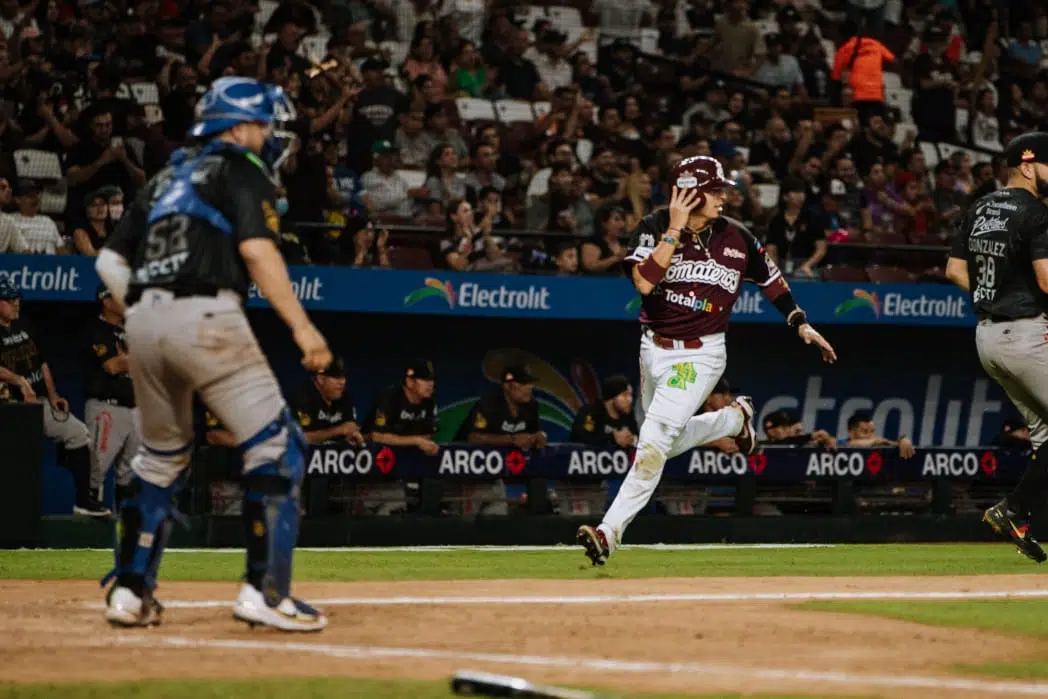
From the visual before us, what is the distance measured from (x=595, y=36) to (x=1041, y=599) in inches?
507

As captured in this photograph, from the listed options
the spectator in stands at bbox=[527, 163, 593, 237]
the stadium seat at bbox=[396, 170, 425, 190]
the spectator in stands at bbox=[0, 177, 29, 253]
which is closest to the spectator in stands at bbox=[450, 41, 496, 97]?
the stadium seat at bbox=[396, 170, 425, 190]

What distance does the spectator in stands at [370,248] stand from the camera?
14820 millimetres

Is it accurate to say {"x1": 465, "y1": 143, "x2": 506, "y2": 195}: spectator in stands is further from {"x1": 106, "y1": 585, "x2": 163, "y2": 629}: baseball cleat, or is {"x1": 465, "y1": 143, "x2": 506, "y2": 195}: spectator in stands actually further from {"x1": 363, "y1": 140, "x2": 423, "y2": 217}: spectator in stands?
{"x1": 106, "y1": 585, "x2": 163, "y2": 629}: baseball cleat

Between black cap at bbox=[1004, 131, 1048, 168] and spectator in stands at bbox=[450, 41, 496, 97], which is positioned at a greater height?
black cap at bbox=[1004, 131, 1048, 168]

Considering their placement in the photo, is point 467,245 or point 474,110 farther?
point 474,110

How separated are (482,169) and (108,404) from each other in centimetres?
455

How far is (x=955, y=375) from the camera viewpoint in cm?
1862

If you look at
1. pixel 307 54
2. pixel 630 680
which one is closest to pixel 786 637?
pixel 630 680

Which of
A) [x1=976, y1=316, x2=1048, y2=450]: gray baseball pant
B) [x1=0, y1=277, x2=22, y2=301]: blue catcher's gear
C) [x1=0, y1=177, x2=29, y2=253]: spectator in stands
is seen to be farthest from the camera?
[x1=0, y1=177, x2=29, y2=253]: spectator in stands

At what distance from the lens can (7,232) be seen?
44.3 feet

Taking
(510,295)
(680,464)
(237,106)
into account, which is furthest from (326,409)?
(237,106)

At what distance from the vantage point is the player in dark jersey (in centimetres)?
1267

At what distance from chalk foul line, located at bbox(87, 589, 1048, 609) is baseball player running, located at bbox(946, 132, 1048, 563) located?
1.53m

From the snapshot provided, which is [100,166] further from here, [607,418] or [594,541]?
[594,541]
